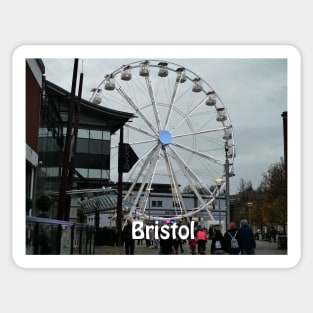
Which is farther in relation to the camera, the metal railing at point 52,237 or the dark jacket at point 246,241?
the dark jacket at point 246,241

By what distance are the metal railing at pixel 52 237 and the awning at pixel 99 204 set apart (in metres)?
12.8

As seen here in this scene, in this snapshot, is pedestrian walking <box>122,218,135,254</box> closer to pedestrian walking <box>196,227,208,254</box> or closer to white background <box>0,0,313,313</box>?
pedestrian walking <box>196,227,208,254</box>

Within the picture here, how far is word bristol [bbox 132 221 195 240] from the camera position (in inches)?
483

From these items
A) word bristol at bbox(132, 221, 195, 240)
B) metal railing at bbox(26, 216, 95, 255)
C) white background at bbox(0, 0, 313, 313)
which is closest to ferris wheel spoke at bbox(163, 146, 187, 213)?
metal railing at bbox(26, 216, 95, 255)

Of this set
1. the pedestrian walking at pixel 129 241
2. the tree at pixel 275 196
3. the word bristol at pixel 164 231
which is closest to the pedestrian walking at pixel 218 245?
the word bristol at pixel 164 231

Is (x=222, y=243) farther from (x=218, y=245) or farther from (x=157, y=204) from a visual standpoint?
(x=157, y=204)

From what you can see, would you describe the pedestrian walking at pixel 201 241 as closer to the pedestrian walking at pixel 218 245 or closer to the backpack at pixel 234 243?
the pedestrian walking at pixel 218 245
